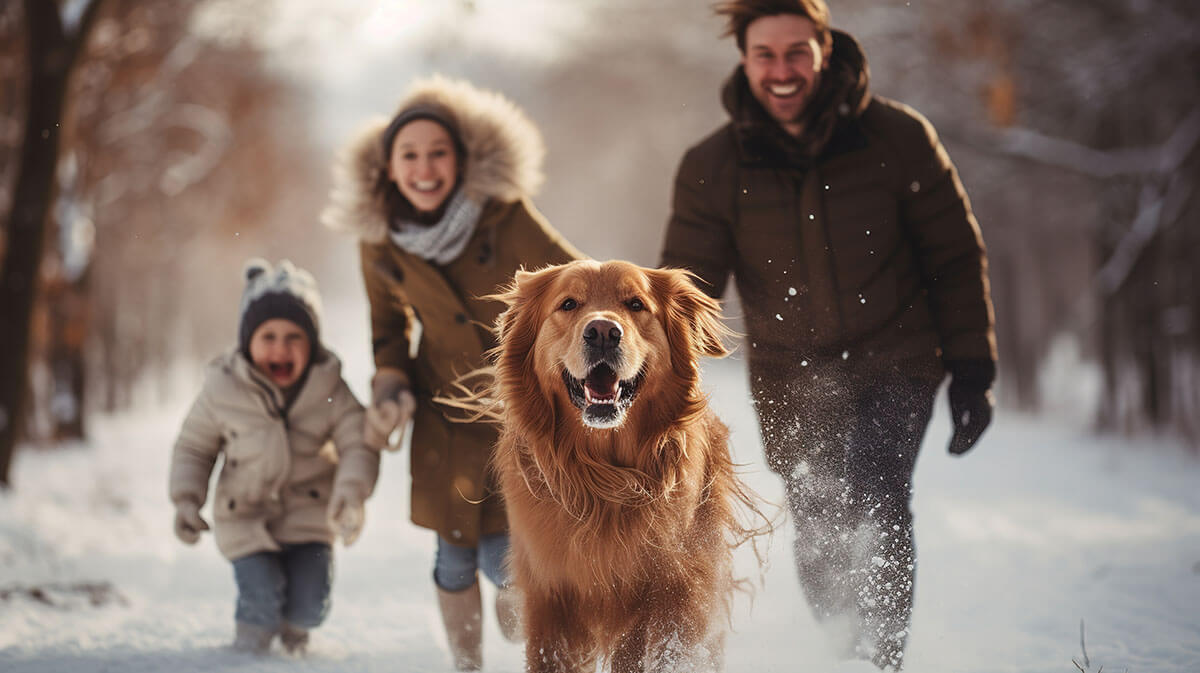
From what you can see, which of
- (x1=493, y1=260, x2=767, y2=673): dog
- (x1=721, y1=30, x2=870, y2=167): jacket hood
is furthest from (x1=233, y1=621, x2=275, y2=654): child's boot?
(x1=721, y1=30, x2=870, y2=167): jacket hood

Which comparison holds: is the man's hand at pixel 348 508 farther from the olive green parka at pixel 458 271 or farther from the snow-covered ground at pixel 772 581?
the snow-covered ground at pixel 772 581

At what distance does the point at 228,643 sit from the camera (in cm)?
385

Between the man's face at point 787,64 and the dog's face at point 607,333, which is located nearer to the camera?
the dog's face at point 607,333

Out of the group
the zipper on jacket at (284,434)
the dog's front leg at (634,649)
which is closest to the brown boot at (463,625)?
the zipper on jacket at (284,434)

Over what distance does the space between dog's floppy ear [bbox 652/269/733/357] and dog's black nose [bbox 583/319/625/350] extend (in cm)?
31

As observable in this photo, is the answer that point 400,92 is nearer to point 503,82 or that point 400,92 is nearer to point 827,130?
point 827,130

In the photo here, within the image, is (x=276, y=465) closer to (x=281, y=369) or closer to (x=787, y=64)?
(x=281, y=369)

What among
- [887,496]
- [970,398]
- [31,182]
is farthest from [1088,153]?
[31,182]

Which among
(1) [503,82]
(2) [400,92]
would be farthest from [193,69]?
(2) [400,92]

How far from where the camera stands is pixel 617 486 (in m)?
2.70

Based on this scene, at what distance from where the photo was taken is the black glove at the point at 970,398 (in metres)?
3.28

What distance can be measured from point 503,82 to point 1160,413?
996 centimetres

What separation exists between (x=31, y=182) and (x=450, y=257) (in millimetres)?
4999

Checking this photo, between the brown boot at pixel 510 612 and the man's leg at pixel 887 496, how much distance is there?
1242 millimetres
